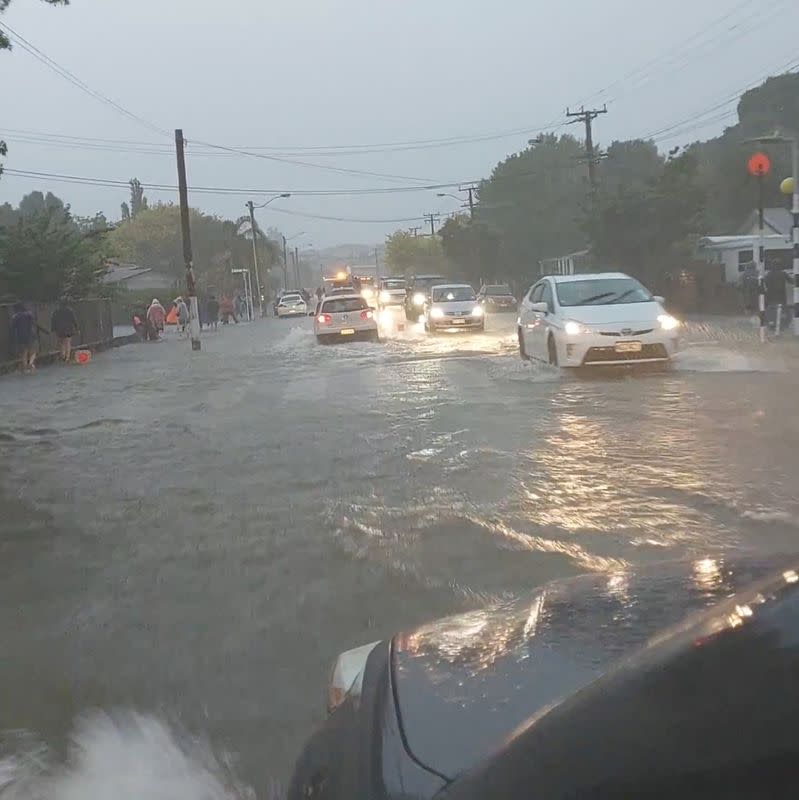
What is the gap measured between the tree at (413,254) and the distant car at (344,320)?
84.4m

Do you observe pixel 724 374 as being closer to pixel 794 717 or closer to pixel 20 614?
pixel 20 614

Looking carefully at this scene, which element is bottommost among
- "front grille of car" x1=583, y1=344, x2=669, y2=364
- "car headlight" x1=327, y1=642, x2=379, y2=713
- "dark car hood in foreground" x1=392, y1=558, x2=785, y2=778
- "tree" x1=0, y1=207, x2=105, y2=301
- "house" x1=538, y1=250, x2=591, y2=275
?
"front grille of car" x1=583, y1=344, x2=669, y2=364

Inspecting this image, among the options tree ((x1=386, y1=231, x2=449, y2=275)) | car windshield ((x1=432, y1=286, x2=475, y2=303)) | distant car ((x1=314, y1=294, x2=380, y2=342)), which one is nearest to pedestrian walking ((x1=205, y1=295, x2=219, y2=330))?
car windshield ((x1=432, y1=286, x2=475, y2=303))

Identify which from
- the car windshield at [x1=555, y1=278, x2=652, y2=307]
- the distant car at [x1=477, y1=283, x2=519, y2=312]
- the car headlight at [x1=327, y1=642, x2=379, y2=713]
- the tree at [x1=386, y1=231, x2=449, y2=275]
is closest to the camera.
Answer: the car headlight at [x1=327, y1=642, x2=379, y2=713]

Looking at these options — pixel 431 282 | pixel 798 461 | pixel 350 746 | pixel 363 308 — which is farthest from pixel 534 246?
pixel 350 746

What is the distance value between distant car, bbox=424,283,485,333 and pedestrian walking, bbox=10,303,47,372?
36.2ft

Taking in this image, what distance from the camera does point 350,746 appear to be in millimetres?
2398

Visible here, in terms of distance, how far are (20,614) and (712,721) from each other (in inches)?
183

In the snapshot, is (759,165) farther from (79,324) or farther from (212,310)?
(212,310)

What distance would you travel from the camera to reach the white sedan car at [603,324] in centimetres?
1521

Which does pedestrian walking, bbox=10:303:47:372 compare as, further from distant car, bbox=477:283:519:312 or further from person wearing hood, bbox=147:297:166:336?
distant car, bbox=477:283:519:312

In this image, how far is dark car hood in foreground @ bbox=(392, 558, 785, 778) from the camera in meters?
2.26

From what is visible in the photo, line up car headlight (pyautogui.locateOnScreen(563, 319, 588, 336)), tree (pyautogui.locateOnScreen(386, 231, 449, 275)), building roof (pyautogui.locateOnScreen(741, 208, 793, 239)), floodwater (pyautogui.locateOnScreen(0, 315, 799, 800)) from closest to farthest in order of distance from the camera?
floodwater (pyautogui.locateOnScreen(0, 315, 799, 800)) → car headlight (pyautogui.locateOnScreen(563, 319, 588, 336)) → building roof (pyautogui.locateOnScreen(741, 208, 793, 239)) → tree (pyautogui.locateOnScreen(386, 231, 449, 275))

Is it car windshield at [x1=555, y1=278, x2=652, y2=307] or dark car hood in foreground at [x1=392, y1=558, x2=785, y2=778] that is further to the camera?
car windshield at [x1=555, y1=278, x2=652, y2=307]
